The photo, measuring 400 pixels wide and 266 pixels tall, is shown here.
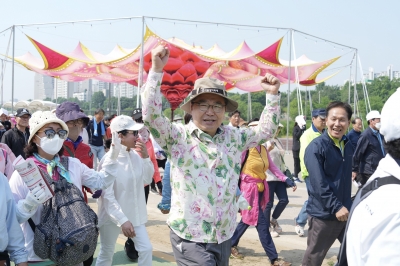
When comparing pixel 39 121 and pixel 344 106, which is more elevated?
pixel 344 106

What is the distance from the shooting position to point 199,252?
10.6 ft

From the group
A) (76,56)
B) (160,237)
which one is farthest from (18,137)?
(76,56)

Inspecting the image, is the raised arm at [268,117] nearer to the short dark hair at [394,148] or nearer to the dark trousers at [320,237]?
the dark trousers at [320,237]

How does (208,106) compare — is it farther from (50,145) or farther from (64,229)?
(64,229)

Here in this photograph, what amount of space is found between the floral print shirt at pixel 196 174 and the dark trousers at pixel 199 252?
0.05 metres

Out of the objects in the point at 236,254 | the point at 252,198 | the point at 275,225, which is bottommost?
the point at 236,254

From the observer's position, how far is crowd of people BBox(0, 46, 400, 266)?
190cm

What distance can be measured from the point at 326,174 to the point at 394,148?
2.65 meters

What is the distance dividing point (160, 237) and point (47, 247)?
4010 millimetres

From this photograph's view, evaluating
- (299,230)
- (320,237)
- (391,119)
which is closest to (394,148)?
(391,119)

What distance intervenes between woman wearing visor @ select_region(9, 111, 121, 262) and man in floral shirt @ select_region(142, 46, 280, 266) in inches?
30.0

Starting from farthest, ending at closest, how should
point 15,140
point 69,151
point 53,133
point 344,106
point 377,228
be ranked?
point 15,140 → point 344,106 → point 69,151 → point 53,133 → point 377,228

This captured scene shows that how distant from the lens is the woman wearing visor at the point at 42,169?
3.19 metres

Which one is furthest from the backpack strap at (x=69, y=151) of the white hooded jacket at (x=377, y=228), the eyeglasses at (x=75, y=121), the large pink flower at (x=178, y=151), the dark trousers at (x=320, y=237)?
the white hooded jacket at (x=377, y=228)
